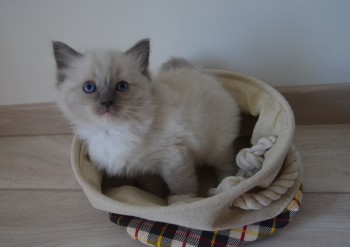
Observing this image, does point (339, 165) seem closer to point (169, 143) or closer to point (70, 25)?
point (169, 143)

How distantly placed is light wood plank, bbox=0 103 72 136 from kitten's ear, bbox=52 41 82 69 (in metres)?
0.59

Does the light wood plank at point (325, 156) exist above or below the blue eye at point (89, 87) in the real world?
below

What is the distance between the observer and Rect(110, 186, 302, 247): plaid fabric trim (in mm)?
887

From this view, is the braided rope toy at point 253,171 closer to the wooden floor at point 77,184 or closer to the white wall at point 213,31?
the wooden floor at point 77,184

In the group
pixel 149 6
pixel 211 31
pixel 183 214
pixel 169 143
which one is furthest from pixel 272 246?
pixel 149 6

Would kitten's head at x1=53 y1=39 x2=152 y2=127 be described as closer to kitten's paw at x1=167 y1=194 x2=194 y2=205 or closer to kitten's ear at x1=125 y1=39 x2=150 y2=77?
kitten's ear at x1=125 y1=39 x2=150 y2=77

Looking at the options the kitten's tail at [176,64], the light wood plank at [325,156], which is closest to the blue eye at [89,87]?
the kitten's tail at [176,64]

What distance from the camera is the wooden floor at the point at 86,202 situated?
0.95 metres

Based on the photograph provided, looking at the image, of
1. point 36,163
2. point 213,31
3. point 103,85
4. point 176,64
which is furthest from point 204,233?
point 36,163

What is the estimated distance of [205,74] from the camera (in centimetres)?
118

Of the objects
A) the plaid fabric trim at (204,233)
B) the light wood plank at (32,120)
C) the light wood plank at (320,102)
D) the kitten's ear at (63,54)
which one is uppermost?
the kitten's ear at (63,54)

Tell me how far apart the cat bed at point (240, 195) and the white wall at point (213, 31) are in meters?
0.23

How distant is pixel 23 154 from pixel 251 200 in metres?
1.08

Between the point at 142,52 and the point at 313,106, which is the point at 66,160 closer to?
the point at 142,52
